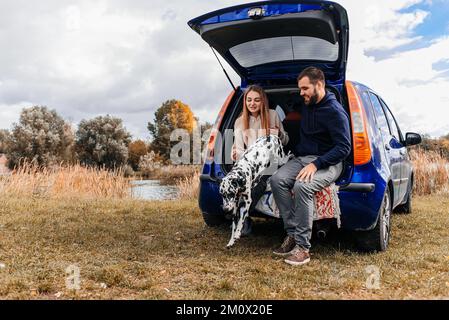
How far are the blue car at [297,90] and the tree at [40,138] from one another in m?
25.5

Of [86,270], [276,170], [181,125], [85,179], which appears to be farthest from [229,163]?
[181,125]

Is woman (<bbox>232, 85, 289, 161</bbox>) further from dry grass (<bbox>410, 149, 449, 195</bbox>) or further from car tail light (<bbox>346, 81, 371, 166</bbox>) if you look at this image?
→ dry grass (<bbox>410, 149, 449, 195</bbox>)

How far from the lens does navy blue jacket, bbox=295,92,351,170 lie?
3.58 meters

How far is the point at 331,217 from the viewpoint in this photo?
3633 mm

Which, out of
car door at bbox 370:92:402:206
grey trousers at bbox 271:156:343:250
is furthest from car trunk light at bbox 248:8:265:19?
car door at bbox 370:92:402:206

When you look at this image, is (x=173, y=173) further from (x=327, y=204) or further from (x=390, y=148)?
(x=327, y=204)

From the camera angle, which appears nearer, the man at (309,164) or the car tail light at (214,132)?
the man at (309,164)

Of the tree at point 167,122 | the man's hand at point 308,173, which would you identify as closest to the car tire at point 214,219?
the man's hand at point 308,173

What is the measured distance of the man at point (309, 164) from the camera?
357 cm

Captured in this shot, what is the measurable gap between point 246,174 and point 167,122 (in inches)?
1330

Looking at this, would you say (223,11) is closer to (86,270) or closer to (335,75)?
(335,75)

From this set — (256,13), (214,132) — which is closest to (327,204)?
(214,132)

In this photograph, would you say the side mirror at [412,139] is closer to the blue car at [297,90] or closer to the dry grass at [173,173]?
the blue car at [297,90]

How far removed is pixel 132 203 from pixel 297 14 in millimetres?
4838
